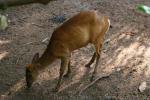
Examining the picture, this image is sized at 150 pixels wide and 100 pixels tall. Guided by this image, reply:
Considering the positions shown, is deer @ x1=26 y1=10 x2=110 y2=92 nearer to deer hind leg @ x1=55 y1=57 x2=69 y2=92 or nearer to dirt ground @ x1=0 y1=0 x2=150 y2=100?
deer hind leg @ x1=55 y1=57 x2=69 y2=92

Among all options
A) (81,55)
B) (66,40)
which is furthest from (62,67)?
(81,55)

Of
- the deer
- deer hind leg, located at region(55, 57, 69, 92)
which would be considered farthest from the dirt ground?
the deer

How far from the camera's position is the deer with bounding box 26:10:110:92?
500 centimetres

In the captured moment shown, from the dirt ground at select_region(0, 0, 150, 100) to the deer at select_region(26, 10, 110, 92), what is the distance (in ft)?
1.07

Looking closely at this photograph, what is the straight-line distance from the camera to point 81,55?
20.3 ft

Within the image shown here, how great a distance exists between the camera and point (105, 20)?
209 inches

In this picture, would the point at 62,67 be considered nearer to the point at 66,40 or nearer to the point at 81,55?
the point at 66,40

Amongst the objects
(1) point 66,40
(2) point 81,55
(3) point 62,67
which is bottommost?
(2) point 81,55

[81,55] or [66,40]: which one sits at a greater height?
[66,40]

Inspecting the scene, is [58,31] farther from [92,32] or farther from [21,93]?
[21,93]

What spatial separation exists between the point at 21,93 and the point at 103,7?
11.6 ft

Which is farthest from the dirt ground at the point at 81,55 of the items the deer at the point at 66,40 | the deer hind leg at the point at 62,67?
the deer at the point at 66,40

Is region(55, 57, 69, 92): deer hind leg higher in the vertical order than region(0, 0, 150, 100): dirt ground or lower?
higher

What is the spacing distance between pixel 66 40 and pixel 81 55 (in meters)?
1.24
